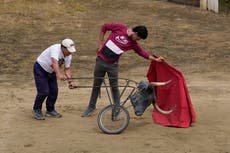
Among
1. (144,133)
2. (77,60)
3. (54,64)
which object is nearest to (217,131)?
(144,133)

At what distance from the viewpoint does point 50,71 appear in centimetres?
926

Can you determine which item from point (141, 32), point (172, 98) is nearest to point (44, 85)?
point (141, 32)

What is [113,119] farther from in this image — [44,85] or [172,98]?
[44,85]

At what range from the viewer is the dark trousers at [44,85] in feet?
30.4

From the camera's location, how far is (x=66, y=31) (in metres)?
16.9

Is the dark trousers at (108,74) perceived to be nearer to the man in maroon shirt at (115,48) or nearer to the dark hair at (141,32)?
the man in maroon shirt at (115,48)

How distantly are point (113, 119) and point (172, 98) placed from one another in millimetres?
1043

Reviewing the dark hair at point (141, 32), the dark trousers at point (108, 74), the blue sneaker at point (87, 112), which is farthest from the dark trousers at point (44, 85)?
the dark hair at point (141, 32)

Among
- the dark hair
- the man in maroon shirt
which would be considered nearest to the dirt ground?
the man in maroon shirt

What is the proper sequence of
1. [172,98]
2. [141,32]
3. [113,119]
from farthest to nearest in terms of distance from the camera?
[172,98] → [113,119] → [141,32]

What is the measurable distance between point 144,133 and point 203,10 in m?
11.7

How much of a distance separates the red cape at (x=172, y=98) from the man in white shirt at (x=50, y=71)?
59.4 inches

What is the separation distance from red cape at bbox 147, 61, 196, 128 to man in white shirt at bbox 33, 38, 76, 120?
4.95 feet

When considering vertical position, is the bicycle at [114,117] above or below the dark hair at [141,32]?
below
